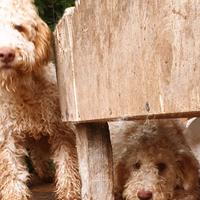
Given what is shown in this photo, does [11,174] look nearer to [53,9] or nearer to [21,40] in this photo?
[21,40]

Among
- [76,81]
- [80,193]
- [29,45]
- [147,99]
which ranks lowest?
Answer: [80,193]

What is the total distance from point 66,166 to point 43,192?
40.0 inches

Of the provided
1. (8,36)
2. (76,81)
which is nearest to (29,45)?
(8,36)

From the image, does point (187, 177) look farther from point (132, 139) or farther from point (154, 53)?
point (154, 53)

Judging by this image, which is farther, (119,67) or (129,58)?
(119,67)

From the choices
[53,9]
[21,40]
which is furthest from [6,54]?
[53,9]

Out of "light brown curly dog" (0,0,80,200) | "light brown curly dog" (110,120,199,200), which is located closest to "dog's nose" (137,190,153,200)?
"light brown curly dog" (110,120,199,200)

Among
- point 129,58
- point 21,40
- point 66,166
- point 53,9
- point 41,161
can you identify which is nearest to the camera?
point 129,58

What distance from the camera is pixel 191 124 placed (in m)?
5.23

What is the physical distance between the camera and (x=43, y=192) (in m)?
5.65

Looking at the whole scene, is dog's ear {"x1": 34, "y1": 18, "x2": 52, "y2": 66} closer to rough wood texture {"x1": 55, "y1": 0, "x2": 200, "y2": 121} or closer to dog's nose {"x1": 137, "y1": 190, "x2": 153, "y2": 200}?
rough wood texture {"x1": 55, "y1": 0, "x2": 200, "y2": 121}

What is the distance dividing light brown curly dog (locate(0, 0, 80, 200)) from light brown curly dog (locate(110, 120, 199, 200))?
1.17ft

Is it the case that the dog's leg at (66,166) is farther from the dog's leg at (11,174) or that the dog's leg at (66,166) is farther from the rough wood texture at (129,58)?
the rough wood texture at (129,58)

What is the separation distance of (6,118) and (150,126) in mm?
1060
